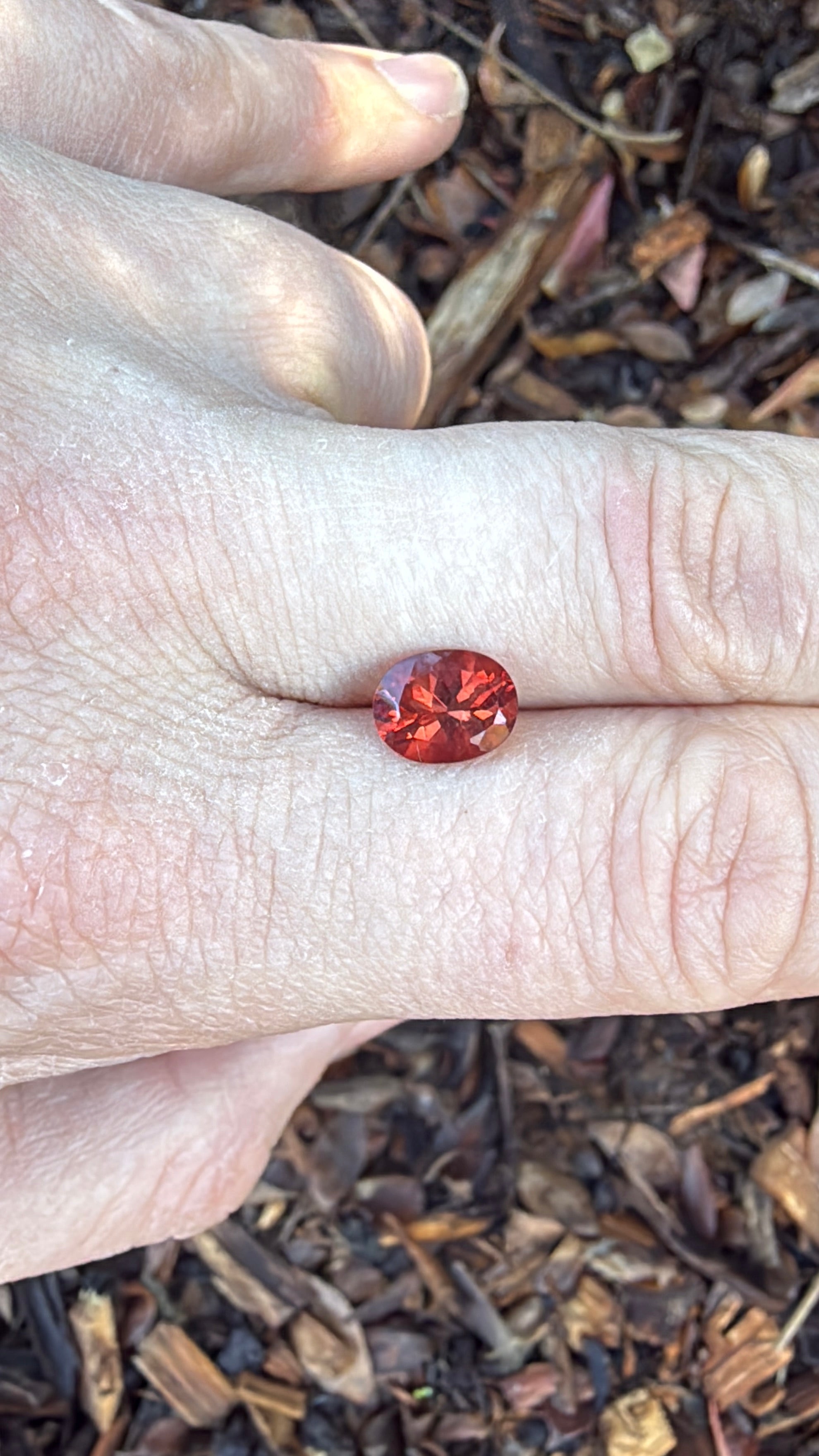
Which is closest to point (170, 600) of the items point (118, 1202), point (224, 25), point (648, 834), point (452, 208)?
point (648, 834)

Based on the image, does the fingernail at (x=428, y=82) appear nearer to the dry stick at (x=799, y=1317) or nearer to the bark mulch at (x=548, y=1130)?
the bark mulch at (x=548, y=1130)

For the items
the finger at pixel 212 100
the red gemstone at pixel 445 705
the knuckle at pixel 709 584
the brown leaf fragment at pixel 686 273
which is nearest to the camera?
the red gemstone at pixel 445 705

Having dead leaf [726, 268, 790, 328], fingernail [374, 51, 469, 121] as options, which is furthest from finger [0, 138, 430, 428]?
dead leaf [726, 268, 790, 328]

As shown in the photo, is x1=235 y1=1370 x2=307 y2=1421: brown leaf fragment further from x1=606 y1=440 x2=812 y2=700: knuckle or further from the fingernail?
the fingernail

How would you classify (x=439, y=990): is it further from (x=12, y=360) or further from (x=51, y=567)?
(x=12, y=360)

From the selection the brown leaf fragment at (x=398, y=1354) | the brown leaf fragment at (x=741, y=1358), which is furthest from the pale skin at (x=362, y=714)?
the brown leaf fragment at (x=741, y=1358)

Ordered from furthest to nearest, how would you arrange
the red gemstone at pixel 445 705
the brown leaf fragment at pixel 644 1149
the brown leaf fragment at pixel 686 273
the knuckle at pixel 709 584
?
the brown leaf fragment at pixel 686 273 → the brown leaf fragment at pixel 644 1149 → the knuckle at pixel 709 584 → the red gemstone at pixel 445 705
